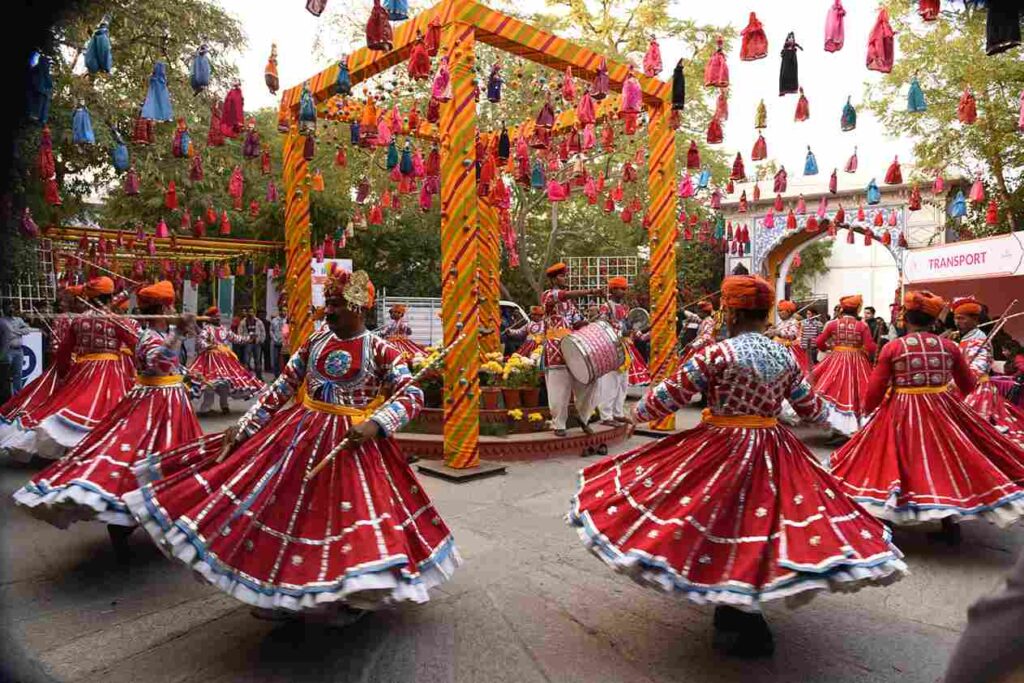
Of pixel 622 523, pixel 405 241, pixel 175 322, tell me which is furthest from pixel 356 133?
pixel 405 241

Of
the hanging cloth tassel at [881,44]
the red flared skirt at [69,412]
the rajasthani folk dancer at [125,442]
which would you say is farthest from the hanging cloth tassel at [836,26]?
the red flared skirt at [69,412]

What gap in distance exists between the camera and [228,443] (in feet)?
10.8

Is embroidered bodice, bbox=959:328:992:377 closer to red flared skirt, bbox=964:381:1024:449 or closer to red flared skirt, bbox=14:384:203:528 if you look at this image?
red flared skirt, bbox=964:381:1024:449

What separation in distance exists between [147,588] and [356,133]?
21.9ft

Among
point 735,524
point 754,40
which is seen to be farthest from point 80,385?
point 754,40

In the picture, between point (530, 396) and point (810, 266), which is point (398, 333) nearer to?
point (530, 396)

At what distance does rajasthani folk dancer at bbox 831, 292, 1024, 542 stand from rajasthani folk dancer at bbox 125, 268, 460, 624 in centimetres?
301

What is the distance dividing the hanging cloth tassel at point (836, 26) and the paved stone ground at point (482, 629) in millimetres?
4007

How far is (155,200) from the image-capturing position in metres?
13.8

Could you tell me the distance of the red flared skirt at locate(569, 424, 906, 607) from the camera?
2.70m

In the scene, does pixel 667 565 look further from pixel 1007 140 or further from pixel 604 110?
pixel 1007 140

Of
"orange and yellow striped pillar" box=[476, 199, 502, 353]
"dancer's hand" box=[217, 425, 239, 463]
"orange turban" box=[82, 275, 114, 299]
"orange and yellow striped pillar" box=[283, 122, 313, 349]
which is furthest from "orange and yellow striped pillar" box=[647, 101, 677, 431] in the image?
"dancer's hand" box=[217, 425, 239, 463]

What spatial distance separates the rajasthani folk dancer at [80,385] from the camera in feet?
18.6

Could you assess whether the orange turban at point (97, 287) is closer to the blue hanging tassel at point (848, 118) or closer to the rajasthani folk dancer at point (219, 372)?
the rajasthani folk dancer at point (219, 372)
